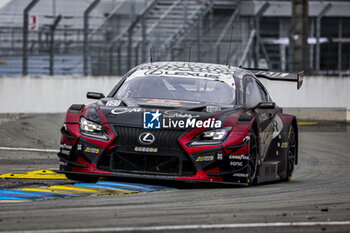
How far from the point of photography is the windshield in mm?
9086

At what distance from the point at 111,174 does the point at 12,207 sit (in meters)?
1.61

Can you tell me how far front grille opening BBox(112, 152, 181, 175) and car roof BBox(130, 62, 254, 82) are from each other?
5.52 feet

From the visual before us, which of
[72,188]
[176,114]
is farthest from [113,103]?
[72,188]

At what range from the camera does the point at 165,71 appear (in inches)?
376

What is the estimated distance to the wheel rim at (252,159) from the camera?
834 cm

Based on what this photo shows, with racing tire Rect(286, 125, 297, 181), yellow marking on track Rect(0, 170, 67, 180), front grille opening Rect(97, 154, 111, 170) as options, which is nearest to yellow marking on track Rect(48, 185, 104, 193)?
front grille opening Rect(97, 154, 111, 170)

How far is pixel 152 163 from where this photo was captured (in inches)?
315

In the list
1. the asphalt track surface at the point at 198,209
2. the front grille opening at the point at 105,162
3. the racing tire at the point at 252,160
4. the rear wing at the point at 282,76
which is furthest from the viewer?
the rear wing at the point at 282,76

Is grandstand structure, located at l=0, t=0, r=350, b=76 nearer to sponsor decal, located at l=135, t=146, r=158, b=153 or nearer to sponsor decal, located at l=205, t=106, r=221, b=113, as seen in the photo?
sponsor decal, located at l=205, t=106, r=221, b=113

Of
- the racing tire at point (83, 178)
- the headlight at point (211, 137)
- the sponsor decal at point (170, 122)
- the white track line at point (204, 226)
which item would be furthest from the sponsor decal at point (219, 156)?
the white track line at point (204, 226)

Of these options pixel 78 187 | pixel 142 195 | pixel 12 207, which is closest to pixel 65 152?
pixel 78 187

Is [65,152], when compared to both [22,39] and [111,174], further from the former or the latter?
[22,39]

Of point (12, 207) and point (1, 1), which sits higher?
point (1, 1)

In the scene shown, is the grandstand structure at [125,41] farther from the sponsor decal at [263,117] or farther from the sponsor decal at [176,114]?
the sponsor decal at [176,114]
